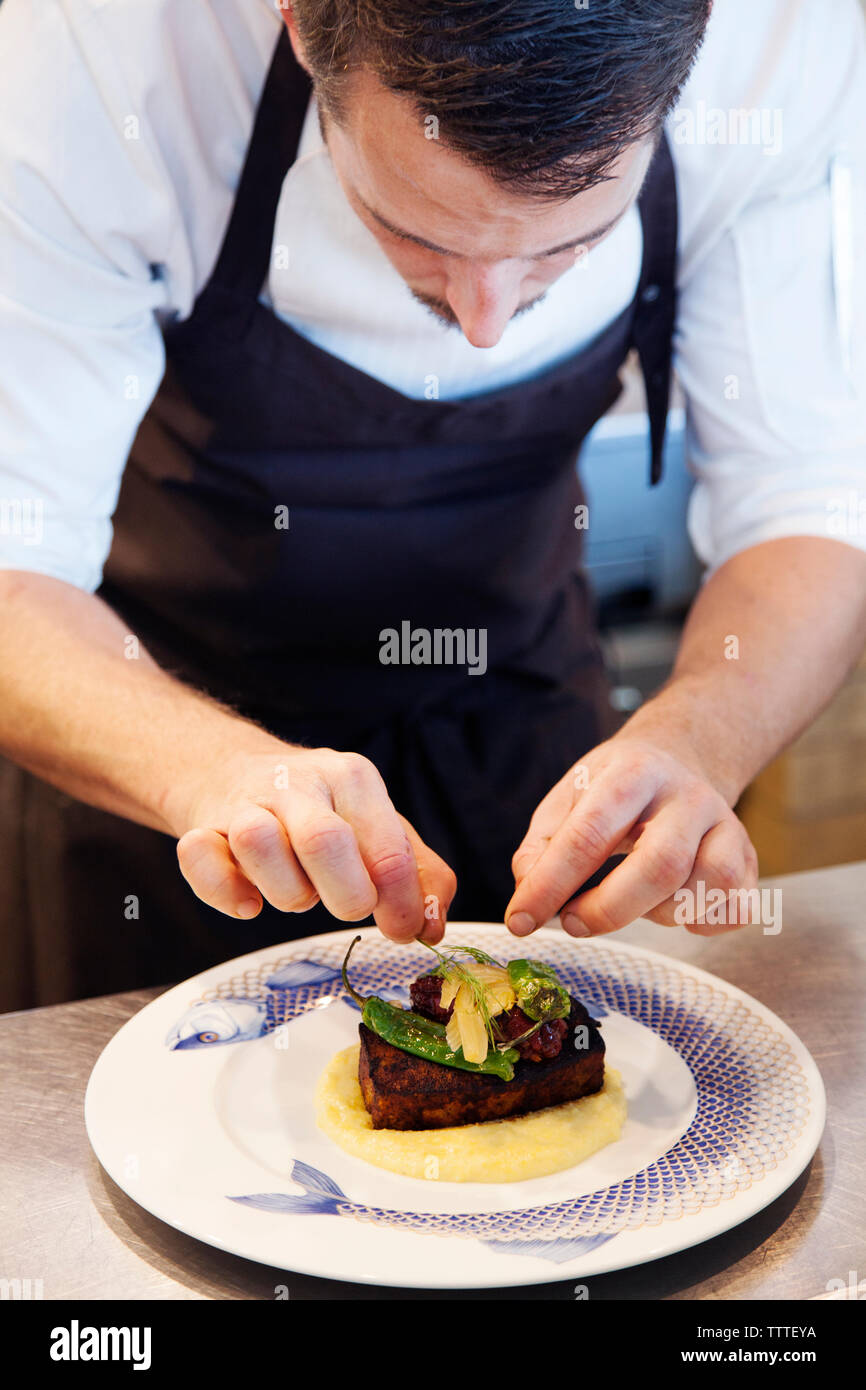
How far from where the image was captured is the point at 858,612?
1.54 meters

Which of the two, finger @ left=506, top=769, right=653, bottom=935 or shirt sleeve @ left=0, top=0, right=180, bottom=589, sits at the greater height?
shirt sleeve @ left=0, top=0, right=180, bottom=589

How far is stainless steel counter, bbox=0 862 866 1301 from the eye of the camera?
904mm

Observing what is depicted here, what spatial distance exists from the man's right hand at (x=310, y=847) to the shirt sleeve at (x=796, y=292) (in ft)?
2.42

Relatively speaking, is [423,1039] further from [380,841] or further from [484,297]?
[484,297]

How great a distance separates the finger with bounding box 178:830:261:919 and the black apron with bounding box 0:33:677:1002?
0.59 meters

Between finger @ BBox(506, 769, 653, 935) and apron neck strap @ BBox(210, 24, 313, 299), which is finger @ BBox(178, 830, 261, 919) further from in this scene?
apron neck strap @ BBox(210, 24, 313, 299)

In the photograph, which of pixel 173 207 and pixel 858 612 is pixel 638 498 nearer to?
pixel 858 612

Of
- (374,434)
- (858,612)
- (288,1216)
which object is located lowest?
(288,1216)

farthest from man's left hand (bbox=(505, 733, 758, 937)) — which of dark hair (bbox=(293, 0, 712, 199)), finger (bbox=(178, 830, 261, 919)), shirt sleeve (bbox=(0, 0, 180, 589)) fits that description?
shirt sleeve (bbox=(0, 0, 180, 589))

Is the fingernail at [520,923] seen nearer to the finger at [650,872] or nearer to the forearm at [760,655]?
the finger at [650,872]

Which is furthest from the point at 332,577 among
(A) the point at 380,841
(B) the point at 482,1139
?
(B) the point at 482,1139
